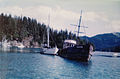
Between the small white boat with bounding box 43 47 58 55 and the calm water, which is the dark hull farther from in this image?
the small white boat with bounding box 43 47 58 55

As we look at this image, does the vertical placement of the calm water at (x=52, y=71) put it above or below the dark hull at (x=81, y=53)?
below

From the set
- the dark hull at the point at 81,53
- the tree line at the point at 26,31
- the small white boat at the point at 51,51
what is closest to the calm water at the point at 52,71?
the dark hull at the point at 81,53

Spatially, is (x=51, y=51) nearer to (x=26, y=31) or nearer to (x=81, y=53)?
(x=81, y=53)

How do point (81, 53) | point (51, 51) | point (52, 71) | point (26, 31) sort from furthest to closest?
point (26, 31)
point (51, 51)
point (81, 53)
point (52, 71)


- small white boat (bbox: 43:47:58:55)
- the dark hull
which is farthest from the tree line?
the dark hull

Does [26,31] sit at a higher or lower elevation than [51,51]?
higher

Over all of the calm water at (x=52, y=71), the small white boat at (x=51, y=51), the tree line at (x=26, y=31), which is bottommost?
the calm water at (x=52, y=71)

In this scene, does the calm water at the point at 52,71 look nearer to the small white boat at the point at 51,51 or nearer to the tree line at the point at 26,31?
the small white boat at the point at 51,51

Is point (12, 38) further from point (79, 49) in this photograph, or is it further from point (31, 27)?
point (79, 49)

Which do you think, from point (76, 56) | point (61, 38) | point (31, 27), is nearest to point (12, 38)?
point (31, 27)

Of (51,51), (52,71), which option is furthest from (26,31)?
(52,71)

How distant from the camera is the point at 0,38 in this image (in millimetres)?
159250

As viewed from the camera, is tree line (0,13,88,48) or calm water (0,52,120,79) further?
tree line (0,13,88,48)

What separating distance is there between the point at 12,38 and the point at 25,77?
14812 centimetres
